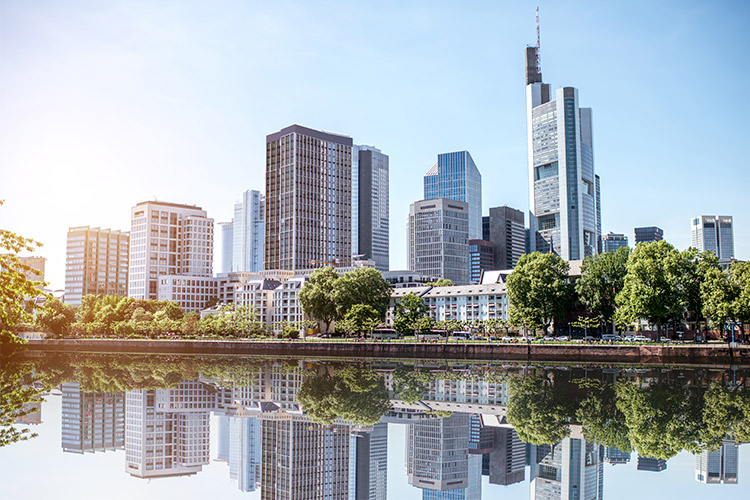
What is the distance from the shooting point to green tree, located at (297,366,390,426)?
40.7m

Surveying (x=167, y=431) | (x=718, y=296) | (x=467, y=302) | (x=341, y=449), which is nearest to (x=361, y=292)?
(x=467, y=302)

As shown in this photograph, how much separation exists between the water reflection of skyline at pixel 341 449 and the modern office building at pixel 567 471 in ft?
0.15

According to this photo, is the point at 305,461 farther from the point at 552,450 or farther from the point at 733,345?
the point at 733,345

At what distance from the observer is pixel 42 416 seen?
42375mm

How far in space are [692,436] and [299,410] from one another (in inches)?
902

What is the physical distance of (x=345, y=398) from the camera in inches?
1925

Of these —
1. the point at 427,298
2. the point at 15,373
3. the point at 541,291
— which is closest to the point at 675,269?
the point at 541,291

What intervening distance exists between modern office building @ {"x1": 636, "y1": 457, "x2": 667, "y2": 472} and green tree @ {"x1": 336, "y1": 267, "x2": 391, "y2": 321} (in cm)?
9778

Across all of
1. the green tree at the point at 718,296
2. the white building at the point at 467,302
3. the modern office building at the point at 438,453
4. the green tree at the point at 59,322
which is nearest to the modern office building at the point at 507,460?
the modern office building at the point at 438,453

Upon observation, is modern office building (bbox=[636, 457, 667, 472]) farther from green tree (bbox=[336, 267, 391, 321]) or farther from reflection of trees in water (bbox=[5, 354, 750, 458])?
green tree (bbox=[336, 267, 391, 321])

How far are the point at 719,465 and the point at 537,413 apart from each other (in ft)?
47.1

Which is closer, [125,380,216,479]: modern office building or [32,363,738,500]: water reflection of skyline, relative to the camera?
[32,363,738,500]: water reflection of skyline

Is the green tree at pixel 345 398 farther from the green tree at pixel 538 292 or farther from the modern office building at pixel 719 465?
the green tree at pixel 538 292

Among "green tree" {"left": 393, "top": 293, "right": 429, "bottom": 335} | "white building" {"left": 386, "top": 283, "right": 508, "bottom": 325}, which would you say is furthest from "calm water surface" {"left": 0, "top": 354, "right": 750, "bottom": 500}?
"white building" {"left": 386, "top": 283, "right": 508, "bottom": 325}
